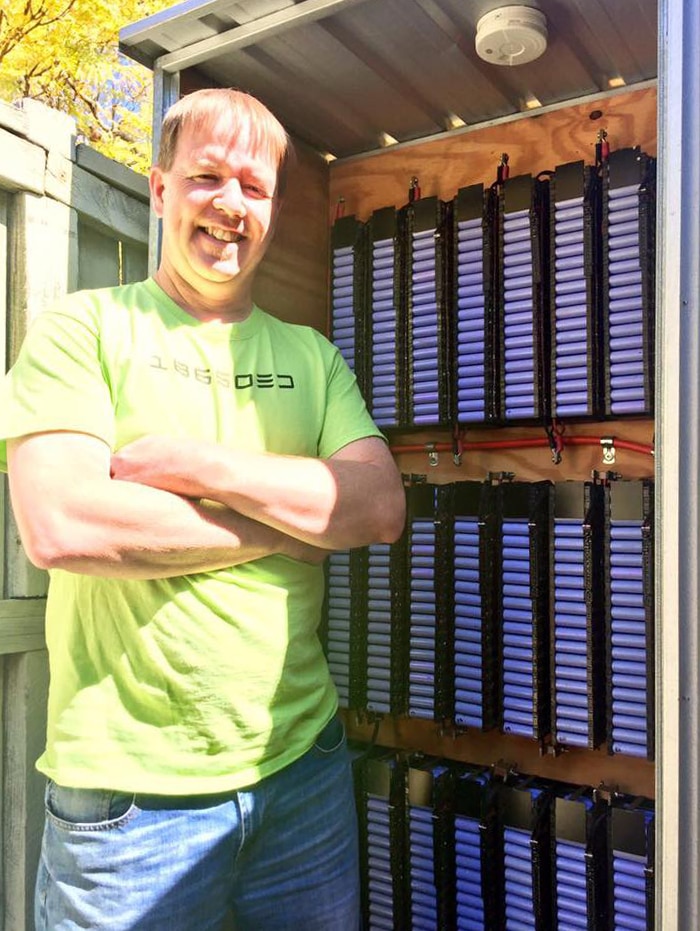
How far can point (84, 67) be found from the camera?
6.76 metres

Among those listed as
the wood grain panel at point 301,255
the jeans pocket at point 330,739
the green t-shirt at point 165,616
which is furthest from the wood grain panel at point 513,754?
the wood grain panel at point 301,255

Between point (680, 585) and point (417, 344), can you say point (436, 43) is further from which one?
point (680, 585)

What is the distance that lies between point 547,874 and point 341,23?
232 centimetres

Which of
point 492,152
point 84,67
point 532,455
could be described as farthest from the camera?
point 84,67

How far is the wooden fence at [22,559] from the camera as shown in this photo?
Result: 213 centimetres

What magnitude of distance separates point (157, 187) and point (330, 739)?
1.31m

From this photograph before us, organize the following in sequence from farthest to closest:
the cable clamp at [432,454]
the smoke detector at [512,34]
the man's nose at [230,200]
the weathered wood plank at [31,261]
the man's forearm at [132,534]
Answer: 1. the cable clamp at [432,454]
2. the weathered wood plank at [31,261]
3. the smoke detector at [512,34]
4. the man's nose at [230,200]
5. the man's forearm at [132,534]

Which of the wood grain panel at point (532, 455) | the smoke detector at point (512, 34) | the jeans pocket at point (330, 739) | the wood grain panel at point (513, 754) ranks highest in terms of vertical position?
the smoke detector at point (512, 34)

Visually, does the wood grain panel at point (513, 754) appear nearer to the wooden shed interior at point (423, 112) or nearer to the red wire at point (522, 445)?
the wooden shed interior at point (423, 112)

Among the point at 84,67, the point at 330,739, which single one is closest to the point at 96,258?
the point at 330,739

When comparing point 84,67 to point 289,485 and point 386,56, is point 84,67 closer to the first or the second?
point 386,56

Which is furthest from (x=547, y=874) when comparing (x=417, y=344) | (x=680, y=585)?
(x=417, y=344)

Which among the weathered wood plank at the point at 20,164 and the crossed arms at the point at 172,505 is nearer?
the crossed arms at the point at 172,505

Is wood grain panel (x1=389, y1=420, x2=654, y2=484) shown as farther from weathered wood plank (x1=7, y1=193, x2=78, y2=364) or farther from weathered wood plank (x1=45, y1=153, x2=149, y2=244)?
weathered wood plank (x1=7, y1=193, x2=78, y2=364)
